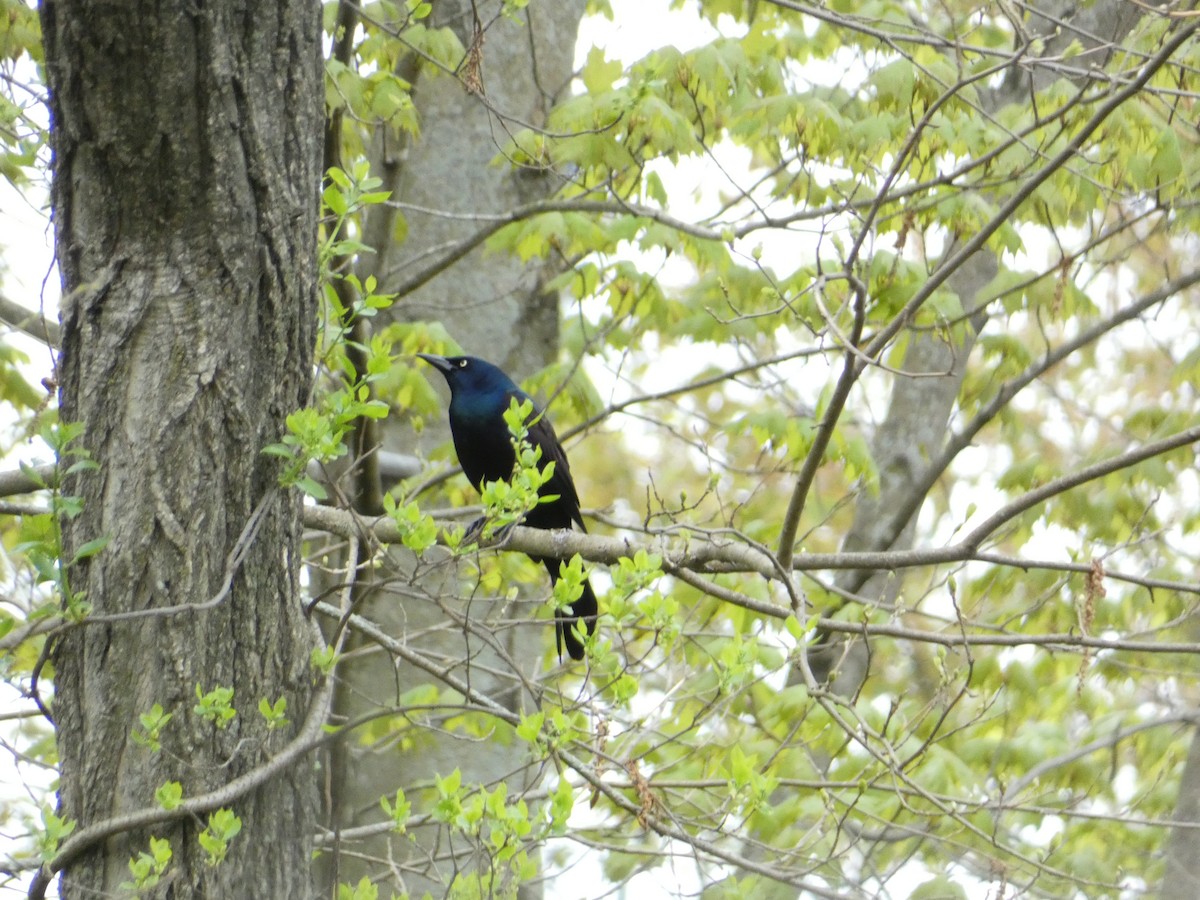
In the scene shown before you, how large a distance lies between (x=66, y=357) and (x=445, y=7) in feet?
10.6

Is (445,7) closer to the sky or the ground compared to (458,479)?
closer to the sky

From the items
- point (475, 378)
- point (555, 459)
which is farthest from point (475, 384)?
point (555, 459)

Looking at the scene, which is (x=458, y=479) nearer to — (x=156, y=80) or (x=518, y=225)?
(x=518, y=225)

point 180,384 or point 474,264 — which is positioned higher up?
point 474,264

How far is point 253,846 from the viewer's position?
2.13 m

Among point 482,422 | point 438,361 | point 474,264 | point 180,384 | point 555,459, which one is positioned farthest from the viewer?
point 474,264

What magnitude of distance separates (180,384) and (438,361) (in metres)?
2.74

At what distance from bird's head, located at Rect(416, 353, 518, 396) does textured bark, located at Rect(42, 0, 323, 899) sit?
2.78m

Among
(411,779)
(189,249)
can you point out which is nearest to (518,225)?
(411,779)

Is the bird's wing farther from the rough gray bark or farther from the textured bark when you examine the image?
the textured bark

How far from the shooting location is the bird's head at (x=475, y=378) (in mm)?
4992

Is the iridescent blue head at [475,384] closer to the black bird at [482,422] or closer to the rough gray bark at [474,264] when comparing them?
the black bird at [482,422]

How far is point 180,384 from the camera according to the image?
211cm

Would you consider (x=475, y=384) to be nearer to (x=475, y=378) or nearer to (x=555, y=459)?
(x=475, y=378)
